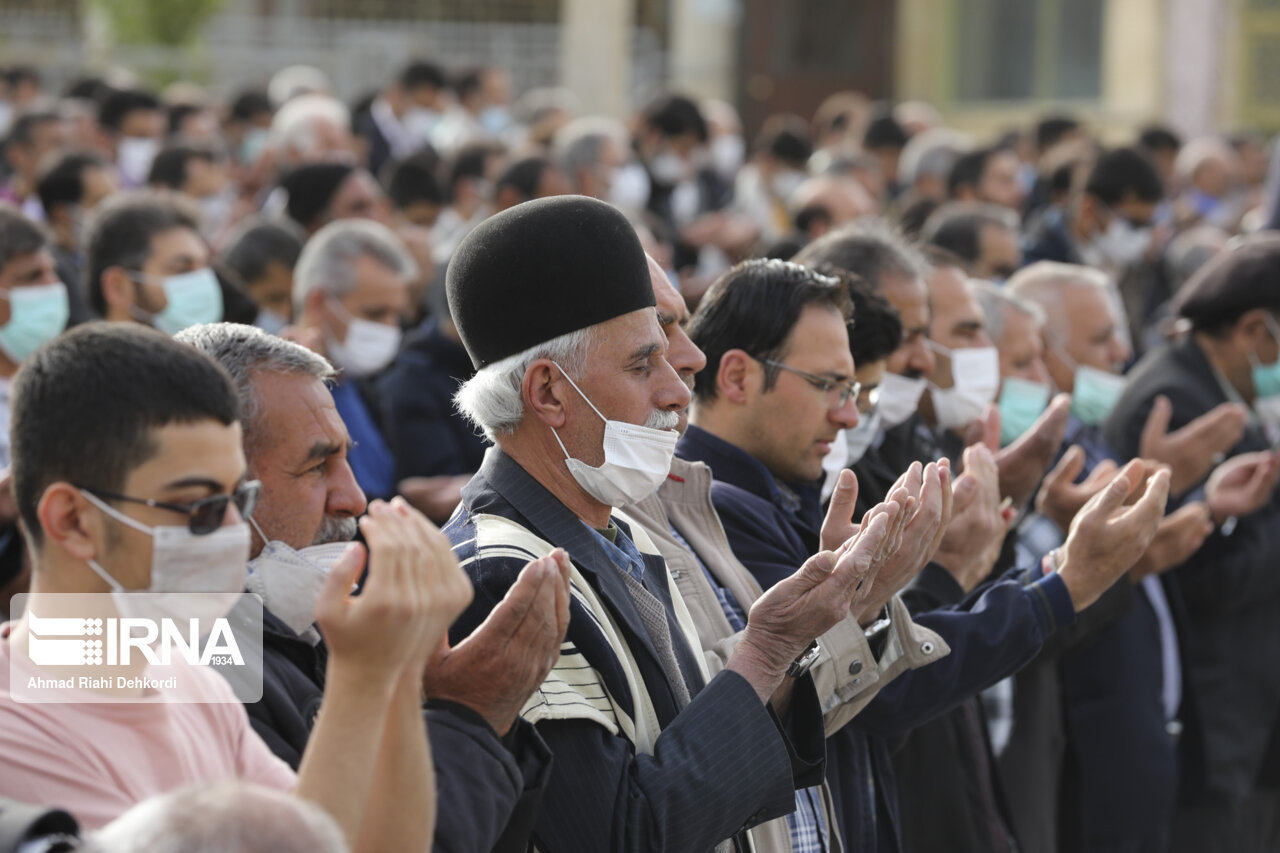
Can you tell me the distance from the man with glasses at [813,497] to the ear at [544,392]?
0.74 meters

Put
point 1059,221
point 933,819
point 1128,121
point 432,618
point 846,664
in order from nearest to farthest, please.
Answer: point 432,618
point 846,664
point 933,819
point 1059,221
point 1128,121

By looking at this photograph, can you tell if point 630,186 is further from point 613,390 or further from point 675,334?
point 613,390

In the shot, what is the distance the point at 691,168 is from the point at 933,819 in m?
8.81

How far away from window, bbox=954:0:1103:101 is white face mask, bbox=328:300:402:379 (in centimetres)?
1534

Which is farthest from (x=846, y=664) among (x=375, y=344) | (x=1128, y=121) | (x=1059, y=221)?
(x=1128, y=121)

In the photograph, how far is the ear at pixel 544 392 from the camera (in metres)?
2.74

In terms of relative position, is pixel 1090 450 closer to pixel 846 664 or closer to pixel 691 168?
pixel 846 664

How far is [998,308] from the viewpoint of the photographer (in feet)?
17.0

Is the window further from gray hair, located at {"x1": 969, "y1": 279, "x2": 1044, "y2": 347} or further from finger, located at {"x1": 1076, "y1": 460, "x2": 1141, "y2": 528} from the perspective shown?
finger, located at {"x1": 1076, "y1": 460, "x2": 1141, "y2": 528}

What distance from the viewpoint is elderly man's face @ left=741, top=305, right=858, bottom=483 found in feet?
11.5

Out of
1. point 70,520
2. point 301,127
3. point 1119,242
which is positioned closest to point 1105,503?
point 70,520

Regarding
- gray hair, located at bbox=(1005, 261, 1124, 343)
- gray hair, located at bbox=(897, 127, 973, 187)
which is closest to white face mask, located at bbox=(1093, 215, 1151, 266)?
gray hair, located at bbox=(897, 127, 973, 187)

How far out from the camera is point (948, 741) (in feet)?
12.6

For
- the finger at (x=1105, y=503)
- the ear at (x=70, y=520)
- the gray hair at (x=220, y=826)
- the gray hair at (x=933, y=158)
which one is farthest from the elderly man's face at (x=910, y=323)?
the gray hair at (x=933, y=158)
